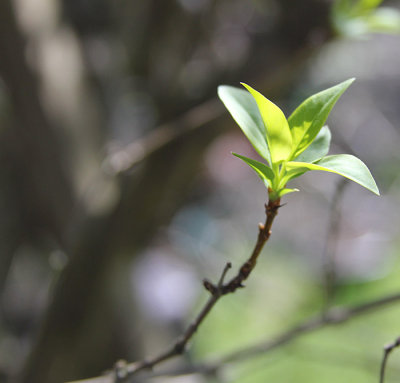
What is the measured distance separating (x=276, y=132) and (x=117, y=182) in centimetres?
70

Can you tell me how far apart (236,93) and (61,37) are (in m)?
0.85

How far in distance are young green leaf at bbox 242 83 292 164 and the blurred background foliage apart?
290 mm

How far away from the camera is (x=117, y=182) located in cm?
99

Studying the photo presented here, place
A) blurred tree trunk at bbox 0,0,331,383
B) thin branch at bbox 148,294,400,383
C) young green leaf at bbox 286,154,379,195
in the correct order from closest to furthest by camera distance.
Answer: young green leaf at bbox 286,154,379,195 < thin branch at bbox 148,294,400,383 < blurred tree trunk at bbox 0,0,331,383

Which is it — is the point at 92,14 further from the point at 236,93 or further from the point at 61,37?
the point at 236,93

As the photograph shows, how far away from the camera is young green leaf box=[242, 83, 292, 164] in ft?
1.02

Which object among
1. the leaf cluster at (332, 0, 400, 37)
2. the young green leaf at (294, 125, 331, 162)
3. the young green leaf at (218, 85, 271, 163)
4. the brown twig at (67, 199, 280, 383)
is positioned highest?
the leaf cluster at (332, 0, 400, 37)

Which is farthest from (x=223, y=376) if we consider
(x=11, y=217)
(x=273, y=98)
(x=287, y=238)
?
(x=287, y=238)

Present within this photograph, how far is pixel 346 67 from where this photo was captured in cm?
230

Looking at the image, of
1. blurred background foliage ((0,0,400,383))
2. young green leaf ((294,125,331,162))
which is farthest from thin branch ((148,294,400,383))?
young green leaf ((294,125,331,162))

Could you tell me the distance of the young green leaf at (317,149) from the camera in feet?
1.08

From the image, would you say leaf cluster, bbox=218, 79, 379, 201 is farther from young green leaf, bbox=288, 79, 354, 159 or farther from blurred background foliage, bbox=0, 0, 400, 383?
blurred background foliage, bbox=0, 0, 400, 383

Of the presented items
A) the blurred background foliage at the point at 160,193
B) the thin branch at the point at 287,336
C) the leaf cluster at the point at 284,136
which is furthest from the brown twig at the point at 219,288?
the blurred background foliage at the point at 160,193

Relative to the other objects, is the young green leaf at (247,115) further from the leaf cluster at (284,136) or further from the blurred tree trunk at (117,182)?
the blurred tree trunk at (117,182)
